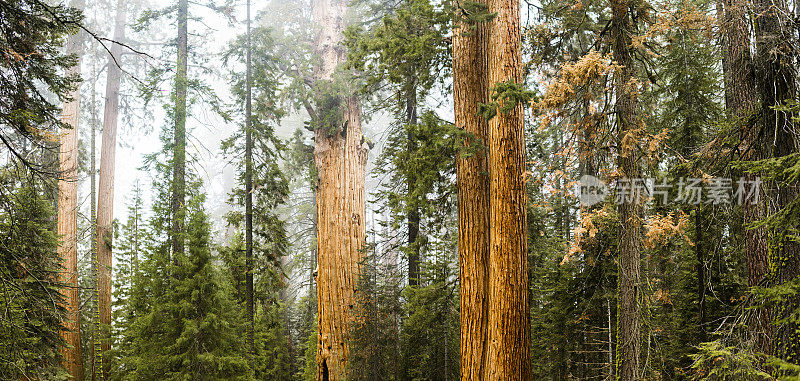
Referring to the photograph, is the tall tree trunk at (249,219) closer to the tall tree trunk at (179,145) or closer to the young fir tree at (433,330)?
the tall tree trunk at (179,145)

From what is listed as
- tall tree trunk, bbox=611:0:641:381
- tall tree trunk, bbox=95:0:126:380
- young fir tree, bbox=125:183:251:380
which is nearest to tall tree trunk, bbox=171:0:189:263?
young fir tree, bbox=125:183:251:380

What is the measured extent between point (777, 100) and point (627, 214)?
1.85 m

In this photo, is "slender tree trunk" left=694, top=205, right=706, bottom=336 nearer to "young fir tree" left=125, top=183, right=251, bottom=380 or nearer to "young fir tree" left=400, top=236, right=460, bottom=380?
"young fir tree" left=400, top=236, right=460, bottom=380

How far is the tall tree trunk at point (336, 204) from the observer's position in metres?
9.30

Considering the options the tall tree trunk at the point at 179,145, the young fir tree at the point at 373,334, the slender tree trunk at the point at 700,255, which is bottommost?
the young fir tree at the point at 373,334

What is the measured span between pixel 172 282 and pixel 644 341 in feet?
26.5

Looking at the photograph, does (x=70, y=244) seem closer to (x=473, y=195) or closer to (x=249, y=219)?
(x=249, y=219)

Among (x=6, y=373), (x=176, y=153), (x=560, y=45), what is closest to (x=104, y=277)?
(x=176, y=153)

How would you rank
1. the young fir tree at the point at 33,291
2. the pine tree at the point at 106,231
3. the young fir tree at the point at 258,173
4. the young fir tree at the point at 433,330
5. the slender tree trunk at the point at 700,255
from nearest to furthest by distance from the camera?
the young fir tree at the point at 33,291 < the slender tree trunk at the point at 700,255 < the young fir tree at the point at 433,330 < the young fir tree at the point at 258,173 < the pine tree at the point at 106,231

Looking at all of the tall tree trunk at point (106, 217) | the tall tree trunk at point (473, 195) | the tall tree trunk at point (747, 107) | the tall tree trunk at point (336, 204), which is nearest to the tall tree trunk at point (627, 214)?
the tall tree trunk at point (747, 107)

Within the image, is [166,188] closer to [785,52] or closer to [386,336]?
[386,336]

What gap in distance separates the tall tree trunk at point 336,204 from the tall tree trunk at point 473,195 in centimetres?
366

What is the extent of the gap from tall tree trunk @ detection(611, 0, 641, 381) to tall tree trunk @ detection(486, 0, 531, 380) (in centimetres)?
123

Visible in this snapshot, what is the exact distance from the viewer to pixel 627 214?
5.53 meters
